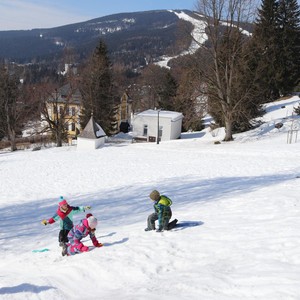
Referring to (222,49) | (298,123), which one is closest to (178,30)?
(222,49)

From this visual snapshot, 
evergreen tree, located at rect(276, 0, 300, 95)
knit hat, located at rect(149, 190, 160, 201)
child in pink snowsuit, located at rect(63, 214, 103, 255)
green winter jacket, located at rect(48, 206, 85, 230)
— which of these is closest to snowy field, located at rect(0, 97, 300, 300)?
child in pink snowsuit, located at rect(63, 214, 103, 255)

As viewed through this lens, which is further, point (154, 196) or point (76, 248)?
point (154, 196)

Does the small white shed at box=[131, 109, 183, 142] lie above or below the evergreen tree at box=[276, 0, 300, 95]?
below

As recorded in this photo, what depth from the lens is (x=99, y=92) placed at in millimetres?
48406

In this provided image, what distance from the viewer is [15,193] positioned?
18.3 m

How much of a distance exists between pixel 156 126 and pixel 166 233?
120 feet

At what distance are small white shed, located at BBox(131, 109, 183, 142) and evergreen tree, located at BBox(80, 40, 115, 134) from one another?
4.76 m

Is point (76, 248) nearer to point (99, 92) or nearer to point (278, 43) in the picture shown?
point (99, 92)

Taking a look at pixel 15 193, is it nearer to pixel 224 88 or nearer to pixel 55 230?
pixel 55 230

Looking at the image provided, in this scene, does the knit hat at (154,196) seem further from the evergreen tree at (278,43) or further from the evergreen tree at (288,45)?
the evergreen tree at (288,45)

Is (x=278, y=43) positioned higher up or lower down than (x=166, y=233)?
higher up

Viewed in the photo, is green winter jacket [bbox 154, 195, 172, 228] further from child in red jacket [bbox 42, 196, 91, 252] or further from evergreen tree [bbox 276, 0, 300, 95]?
evergreen tree [bbox 276, 0, 300, 95]

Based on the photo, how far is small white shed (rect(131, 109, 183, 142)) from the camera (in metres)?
45.1

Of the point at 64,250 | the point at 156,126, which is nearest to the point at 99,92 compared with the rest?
the point at 156,126
